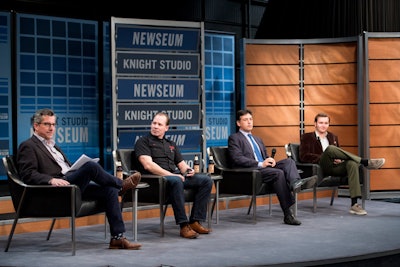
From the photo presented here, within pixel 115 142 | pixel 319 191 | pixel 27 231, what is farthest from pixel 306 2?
pixel 27 231

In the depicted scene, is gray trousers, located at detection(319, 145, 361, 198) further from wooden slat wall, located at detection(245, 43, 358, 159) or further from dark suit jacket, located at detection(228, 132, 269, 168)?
wooden slat wall, located at detection(245, 43, 358, 159)

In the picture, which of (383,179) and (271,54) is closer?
(383,179)

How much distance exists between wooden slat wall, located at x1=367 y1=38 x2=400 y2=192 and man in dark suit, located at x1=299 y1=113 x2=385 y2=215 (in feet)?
4.17

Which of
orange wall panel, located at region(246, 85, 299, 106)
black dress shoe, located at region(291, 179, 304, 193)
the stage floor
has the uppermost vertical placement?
orange wall panel, located at region(246, 85, 299, 106)

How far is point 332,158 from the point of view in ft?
27.2

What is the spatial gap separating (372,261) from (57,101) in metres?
5.00

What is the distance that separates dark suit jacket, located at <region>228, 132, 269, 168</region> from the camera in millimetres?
7527

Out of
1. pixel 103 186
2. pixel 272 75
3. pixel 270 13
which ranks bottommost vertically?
pixel 103 186

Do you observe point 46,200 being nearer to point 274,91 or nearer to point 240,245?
point 240,245

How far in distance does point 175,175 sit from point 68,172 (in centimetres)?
105

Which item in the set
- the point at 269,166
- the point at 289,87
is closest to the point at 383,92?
the point at 289,87

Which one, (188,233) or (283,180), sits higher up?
(283,180)

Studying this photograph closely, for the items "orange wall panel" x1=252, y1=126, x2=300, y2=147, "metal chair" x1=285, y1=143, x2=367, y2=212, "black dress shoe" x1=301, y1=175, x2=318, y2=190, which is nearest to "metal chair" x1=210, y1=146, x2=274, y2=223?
"black dress shoe" x1=301, y1=175, x2=318, y2=190

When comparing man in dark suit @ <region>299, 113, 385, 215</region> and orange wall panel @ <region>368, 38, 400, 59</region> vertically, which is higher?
orange wall panel @ <region>368, 38, 400, 59</region>
